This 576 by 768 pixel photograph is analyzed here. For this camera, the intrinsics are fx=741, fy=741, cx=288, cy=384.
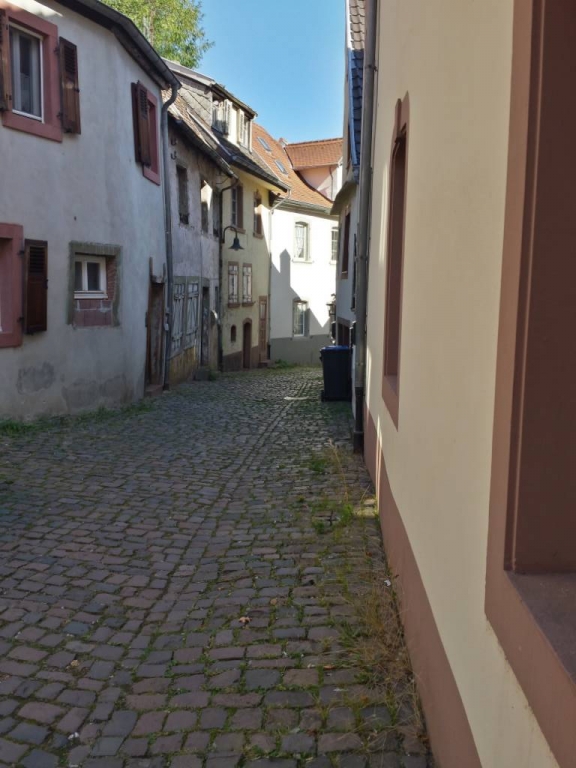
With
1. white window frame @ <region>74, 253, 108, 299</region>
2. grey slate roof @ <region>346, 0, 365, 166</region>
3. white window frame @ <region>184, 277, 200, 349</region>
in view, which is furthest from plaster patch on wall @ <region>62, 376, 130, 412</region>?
grey slate roof @ <region>346, 0, 365, 166</region>

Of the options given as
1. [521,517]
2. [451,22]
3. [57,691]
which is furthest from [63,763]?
[451,22]

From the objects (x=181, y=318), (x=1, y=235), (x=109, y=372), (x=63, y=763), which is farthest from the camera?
(x=181, y=318)

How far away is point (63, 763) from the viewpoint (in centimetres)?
297

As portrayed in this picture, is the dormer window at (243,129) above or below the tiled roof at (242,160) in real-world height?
above

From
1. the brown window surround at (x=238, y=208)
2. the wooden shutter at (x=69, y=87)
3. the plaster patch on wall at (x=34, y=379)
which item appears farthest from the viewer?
the brown window surround at (x=238, y=208)

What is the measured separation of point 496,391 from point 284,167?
112ft

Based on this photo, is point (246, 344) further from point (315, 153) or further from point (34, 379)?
point (34, 379)

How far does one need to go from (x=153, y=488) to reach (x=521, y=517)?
5.71m

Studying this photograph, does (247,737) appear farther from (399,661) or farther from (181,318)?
(181,318)

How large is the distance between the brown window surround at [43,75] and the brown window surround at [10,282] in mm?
1419

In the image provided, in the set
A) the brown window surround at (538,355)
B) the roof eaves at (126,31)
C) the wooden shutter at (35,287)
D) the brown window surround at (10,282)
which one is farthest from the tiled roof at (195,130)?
the brown window surround at (538,355)

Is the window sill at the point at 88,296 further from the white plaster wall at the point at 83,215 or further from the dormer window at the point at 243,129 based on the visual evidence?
the dormer window at the point at 243,129

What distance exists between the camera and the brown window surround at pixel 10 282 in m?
9.98

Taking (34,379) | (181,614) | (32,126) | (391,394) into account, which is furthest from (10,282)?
(181,614)
